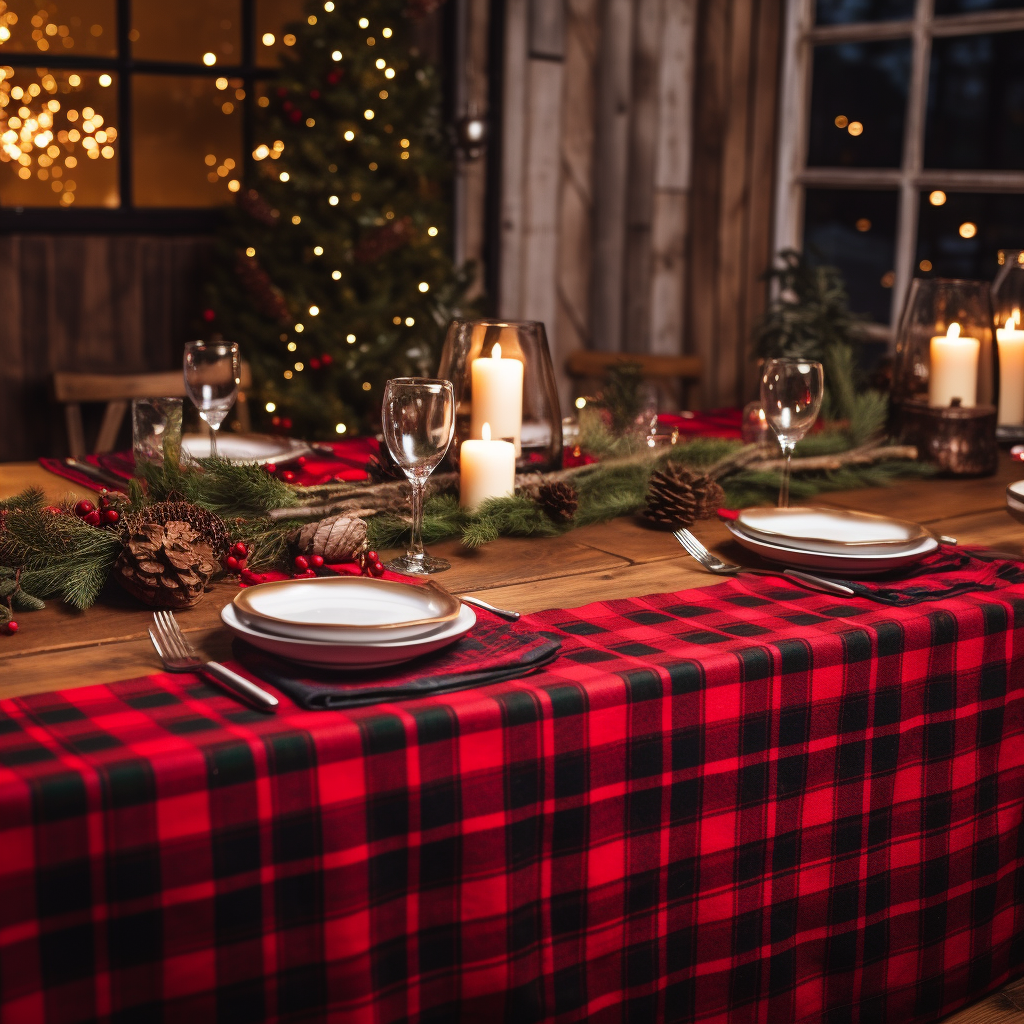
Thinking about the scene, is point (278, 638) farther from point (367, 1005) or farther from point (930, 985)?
point (930, 985)

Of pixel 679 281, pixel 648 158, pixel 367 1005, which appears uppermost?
pixel 648 158

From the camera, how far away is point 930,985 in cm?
122

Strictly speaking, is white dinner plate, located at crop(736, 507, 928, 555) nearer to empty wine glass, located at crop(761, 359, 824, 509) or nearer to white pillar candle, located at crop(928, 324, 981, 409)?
empty wine glass, located at crop(761, 359, 824, 509)

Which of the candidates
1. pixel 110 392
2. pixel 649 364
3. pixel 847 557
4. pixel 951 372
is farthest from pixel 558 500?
pixel 649 364

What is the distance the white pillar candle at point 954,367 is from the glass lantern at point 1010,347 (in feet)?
0.77

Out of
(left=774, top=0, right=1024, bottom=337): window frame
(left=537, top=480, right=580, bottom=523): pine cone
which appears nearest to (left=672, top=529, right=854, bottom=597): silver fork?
(left=537, top=480, right=580, bottom=523): pine cone

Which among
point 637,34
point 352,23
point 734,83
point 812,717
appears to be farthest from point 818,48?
point 812,717

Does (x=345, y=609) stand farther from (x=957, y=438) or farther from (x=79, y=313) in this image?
(x=79, y=313)

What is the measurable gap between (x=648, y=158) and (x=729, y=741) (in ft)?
10.4

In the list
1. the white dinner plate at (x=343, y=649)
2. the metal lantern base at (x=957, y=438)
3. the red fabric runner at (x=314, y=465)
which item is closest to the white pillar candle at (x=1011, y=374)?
the metal lantern base at (x=957, y=438)

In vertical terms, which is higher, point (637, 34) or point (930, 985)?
point (637, 34)

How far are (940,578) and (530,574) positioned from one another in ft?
1.44

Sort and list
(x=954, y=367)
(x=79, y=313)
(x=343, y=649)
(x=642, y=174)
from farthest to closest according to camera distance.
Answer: (x=642, y=174), (x=79, y=313), (x=954, y=367), (x=343, y=649)

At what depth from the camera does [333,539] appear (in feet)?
4.24
